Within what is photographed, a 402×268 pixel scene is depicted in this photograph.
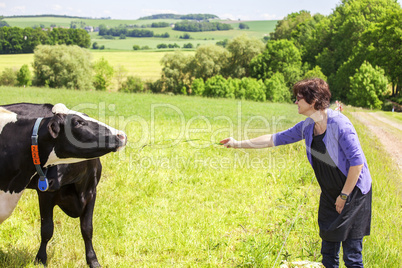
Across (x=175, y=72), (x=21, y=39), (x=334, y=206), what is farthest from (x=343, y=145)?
(x=21, y=39)

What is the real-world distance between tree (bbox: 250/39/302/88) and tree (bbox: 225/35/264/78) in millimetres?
3247

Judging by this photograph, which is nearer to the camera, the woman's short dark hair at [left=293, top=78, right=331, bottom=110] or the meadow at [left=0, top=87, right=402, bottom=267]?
the woman's short dark hair at [left=293, top=78, right=331, bottom=110]

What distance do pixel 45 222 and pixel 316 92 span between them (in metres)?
3.82

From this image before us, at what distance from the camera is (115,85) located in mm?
81250

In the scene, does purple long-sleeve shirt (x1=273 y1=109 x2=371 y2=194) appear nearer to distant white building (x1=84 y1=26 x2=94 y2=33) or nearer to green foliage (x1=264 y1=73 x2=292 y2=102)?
green foliage (x1=264 y1=73 x2=292 y2=102)

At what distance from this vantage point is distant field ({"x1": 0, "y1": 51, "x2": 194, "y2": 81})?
81.6 m

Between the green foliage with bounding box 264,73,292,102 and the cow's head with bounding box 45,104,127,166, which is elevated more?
the cow's head with bounding box 45,104,127,166

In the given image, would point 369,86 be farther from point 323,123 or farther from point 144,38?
point 144,38

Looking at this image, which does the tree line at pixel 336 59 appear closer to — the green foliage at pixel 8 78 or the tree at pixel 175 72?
the tree at pixel 175 72

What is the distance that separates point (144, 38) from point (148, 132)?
15303cm

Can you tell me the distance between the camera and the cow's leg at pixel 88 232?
4.71m

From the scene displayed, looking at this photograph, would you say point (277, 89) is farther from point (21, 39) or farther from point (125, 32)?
point (125, 32)

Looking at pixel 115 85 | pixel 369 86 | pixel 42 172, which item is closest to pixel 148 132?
pixel 42 172

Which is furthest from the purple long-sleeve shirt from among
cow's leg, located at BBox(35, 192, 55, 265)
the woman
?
cow's leg, located at BBox(35, 192, 55, 265)
